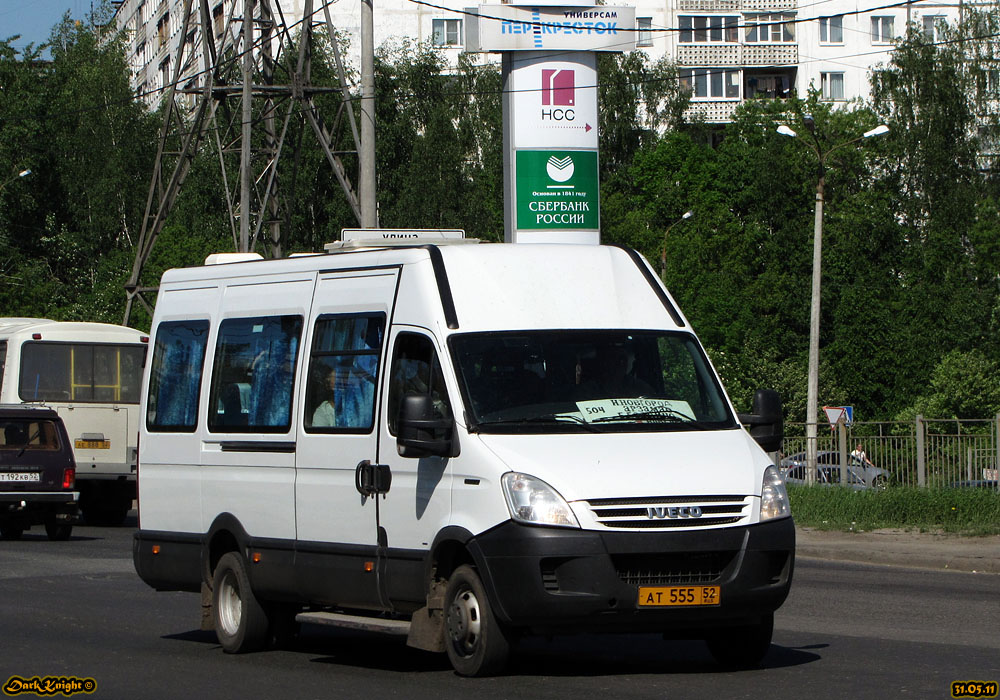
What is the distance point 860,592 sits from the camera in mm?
15227

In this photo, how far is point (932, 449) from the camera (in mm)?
23828

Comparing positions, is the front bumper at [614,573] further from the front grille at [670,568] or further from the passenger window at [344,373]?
the passenger window at [344,373]

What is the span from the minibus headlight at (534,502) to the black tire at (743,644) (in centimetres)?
151

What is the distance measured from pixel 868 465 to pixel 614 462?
16.5 meters

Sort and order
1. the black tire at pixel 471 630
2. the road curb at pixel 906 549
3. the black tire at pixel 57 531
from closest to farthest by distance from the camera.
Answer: the black tire at pixel 471 630 < the road curb at pixel 906 549 < the black tire at pixel 57 531

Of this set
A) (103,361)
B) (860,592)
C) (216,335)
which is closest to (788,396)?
(103,361)

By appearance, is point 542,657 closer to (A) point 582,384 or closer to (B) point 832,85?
(A) point 582,384

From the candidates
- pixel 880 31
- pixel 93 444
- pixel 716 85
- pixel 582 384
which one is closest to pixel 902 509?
pixel 93 444

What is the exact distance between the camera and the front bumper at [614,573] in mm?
8555

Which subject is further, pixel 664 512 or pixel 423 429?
pixel 423 429

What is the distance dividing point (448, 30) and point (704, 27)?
1214 centimetres

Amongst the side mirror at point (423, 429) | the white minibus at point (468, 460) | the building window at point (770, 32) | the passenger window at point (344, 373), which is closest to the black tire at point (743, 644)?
the white minibus at point (468, 460)

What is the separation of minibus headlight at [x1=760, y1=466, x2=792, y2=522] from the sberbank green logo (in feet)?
80.2

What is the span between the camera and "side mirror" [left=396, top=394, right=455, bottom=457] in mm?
8992
